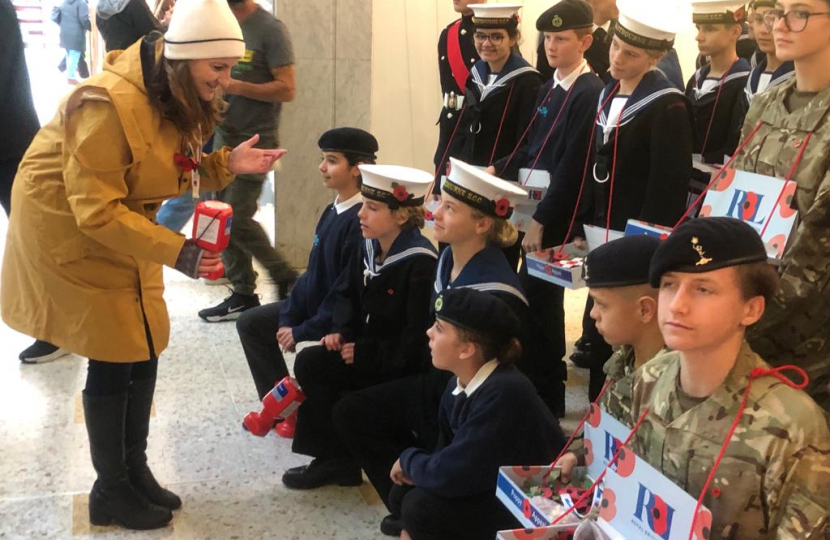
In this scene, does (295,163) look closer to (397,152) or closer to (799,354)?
(397,152)

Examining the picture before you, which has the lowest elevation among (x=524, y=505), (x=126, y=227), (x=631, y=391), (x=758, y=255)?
(x=524, y=505)

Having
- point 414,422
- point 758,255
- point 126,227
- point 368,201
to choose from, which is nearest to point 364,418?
point 414,422

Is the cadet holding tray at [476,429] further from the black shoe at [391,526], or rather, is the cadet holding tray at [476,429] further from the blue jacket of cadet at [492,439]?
the black shoe at [391,526]

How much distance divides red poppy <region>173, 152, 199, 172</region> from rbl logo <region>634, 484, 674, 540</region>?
162 cm

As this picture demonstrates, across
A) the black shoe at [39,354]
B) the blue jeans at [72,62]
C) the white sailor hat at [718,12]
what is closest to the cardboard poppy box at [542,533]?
the white sailor hat at [718,12]

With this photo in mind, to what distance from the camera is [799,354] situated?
7.03ft

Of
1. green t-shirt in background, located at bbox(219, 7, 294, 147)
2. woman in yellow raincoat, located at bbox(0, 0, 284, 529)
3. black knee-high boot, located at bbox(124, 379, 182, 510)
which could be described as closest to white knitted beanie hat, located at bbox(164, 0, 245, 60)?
woman in yellow raincoat, located at bbox(0, 0, 284, 529)

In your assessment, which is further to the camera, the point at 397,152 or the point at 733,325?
the point at 397,152

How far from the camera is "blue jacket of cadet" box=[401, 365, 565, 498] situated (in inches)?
92.7

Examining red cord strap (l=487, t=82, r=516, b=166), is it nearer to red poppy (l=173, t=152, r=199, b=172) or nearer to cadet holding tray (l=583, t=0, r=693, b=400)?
cadet holding tray (l=583, t=0, r=693, b=400)

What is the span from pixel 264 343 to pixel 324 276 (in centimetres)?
37

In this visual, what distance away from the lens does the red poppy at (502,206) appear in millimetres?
2871

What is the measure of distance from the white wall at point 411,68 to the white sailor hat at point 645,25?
2709mm

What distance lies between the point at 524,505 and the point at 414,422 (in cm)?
99
